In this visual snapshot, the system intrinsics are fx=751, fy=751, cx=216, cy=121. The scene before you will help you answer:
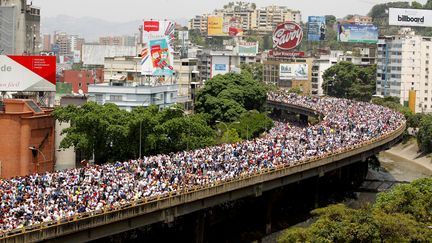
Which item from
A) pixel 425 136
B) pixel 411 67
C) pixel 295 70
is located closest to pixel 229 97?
pixel 425 136

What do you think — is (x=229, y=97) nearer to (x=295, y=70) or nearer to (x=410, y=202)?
(x=410, y=202)

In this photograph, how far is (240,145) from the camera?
222ft

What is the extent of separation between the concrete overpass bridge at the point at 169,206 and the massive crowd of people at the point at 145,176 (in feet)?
1.64

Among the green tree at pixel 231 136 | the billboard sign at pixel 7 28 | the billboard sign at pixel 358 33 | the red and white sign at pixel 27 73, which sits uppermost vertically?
the billboard sign at pixel 358 33

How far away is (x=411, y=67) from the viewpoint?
15825cm

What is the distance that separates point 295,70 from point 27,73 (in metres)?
127

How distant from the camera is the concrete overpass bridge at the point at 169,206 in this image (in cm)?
4144

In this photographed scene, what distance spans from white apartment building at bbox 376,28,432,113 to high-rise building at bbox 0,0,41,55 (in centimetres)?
7448

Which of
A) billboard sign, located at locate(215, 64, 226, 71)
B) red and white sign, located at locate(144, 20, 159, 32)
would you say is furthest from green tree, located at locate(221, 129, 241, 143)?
billboard sign, located at locate(215, 64, 226, 71)

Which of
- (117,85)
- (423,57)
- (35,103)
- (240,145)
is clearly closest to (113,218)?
(240,145)

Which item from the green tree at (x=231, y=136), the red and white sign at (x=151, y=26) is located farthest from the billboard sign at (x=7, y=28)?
the green tree at (x=231, y=136)

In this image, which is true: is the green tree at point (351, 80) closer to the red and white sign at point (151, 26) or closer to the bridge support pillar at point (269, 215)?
the red and white sign at point (151, 26)

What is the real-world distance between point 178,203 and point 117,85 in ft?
180

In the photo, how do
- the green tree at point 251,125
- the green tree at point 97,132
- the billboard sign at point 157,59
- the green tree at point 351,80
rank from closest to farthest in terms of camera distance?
the green tree at point 97,132
the billboard sign at point 157,59
the green tree at point 251,125
the green tree at point 351,80
